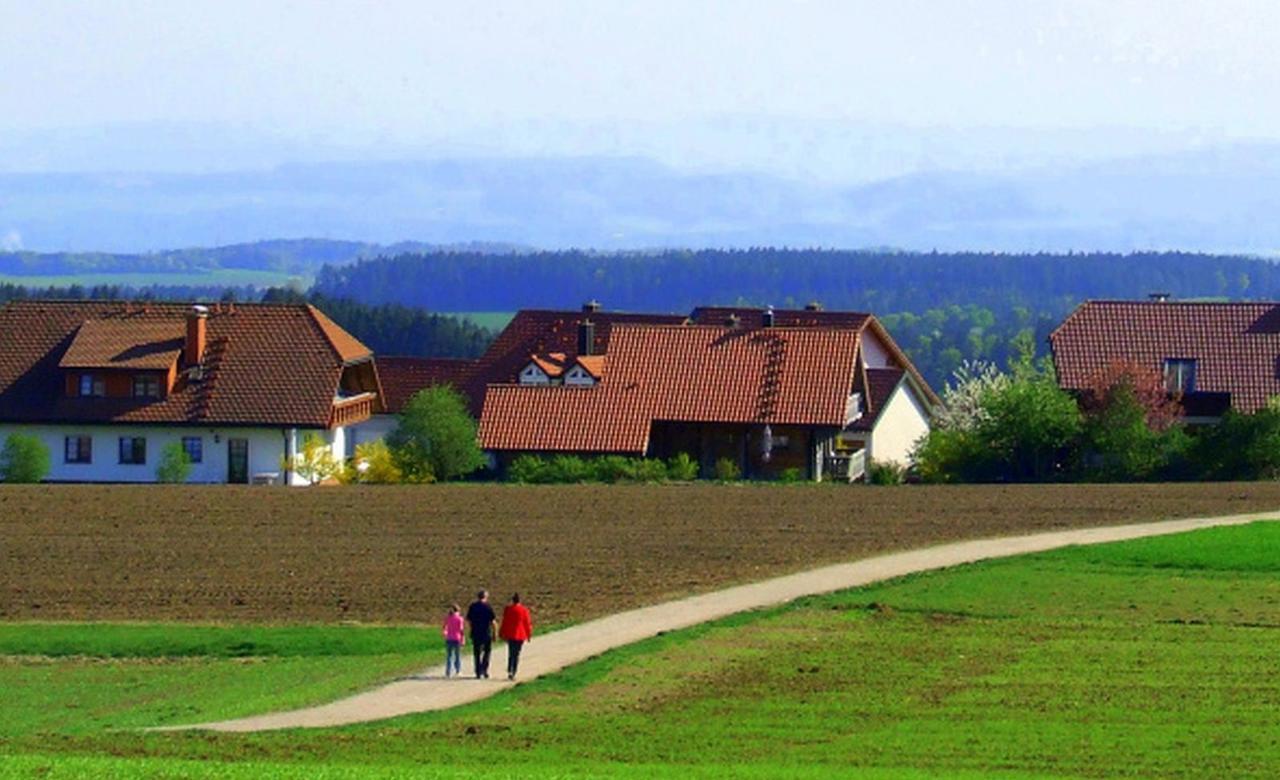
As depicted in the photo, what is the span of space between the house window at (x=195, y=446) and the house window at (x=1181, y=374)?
29524mm

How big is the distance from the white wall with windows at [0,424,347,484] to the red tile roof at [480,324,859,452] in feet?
22.3

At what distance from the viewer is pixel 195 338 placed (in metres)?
74.8

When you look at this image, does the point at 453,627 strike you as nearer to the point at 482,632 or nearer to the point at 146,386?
the point at 482,632

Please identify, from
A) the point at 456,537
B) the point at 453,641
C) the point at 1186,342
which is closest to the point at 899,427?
the point at 1186,342

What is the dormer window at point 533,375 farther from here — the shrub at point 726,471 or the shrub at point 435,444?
the shrub at point 435,444

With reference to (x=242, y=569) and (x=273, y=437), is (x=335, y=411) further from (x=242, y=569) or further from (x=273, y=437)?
(x=242, y=569)

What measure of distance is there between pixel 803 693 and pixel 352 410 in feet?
156

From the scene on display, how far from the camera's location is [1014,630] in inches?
1407

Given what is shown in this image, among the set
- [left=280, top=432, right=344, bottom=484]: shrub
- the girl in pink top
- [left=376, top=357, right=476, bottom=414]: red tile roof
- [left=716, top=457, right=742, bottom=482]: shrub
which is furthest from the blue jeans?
[left=376, top=357, right=476, bottom=414]: red tile roof

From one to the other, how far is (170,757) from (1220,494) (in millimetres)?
36022

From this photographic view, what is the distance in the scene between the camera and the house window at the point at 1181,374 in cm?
7300

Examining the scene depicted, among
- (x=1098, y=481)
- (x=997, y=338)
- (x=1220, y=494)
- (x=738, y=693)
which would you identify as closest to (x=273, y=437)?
(x=1098, y=481)

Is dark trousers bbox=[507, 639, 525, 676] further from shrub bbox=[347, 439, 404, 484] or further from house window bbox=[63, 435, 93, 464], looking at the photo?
house window bbox=[63, 435, 93, 464]

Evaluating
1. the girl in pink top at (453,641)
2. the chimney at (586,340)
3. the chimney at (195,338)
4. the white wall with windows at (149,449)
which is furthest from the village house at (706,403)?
the girl in pink top at (453,641)
